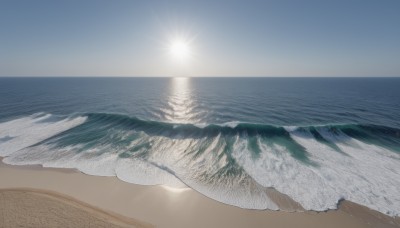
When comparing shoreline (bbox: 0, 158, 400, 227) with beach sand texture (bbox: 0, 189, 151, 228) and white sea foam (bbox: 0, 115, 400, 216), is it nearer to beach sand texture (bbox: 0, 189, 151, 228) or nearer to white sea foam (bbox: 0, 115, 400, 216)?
beach sand texture (bbox: 0, 189, 151, 228)

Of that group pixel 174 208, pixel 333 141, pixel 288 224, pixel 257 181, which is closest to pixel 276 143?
pixel 333 141

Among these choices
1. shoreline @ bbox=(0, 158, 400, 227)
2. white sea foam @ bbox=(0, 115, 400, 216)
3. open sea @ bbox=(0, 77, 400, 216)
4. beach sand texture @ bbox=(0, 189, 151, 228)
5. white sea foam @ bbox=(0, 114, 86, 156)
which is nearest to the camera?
beach sand texture @ bbox=(0, 189, 151, 228)

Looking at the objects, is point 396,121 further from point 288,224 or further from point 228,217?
point 228,217

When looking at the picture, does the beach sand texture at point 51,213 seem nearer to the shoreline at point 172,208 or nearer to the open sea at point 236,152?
the shoreline at point 172,208

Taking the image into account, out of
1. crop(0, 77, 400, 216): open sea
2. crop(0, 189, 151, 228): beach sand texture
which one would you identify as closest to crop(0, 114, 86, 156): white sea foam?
crop(0, 77, 400, 216): open sea

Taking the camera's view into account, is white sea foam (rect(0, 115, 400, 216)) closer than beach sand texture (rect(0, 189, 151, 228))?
No

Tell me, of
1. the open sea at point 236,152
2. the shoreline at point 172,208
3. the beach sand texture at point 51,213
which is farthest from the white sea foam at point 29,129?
the beach sand texture at point 51,213
